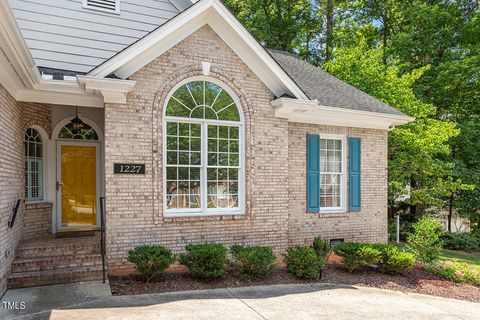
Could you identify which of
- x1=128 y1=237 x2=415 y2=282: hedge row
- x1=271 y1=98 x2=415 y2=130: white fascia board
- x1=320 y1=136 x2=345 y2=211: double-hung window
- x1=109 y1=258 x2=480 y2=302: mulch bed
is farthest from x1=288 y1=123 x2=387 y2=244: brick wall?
x1=128 y1=237 x2=415 y2=282: hedge row

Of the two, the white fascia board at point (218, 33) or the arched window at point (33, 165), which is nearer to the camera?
the white fascia board at point (218, 33)

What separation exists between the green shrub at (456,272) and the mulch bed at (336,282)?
21cm

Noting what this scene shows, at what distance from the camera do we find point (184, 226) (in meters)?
7.45

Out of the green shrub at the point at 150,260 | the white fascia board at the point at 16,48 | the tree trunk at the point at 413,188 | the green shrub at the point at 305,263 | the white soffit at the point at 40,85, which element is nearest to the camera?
the white fascia board at the point at 16,48

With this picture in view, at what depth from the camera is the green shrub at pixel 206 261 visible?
6559mm

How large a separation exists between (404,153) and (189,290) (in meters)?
9.94

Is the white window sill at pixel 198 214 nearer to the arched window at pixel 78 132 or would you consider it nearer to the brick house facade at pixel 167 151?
the brick house facade at pixel 167 151

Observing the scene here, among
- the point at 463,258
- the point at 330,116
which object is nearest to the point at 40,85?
the point at 330,116

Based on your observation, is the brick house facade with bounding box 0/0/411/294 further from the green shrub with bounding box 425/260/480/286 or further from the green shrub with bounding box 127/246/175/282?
the green shrub with bounding box 425/260/480/286

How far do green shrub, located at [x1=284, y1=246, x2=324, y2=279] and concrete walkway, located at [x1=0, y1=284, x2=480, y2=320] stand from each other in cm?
33

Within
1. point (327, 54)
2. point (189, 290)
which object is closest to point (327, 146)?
point (189, 290)

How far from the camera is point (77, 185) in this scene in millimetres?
8828

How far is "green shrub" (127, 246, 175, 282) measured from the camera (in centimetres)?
628

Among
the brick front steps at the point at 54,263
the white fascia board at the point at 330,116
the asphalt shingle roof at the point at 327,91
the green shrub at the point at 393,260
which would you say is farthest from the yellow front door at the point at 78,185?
the green shrub at the point at 393,260
